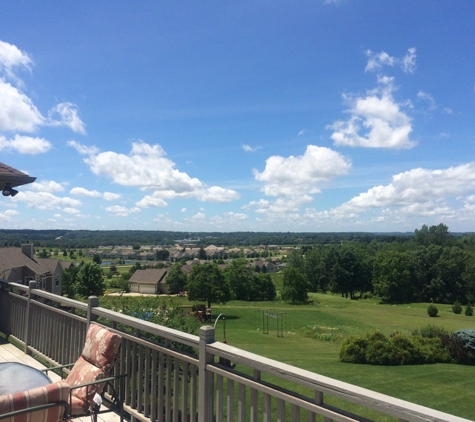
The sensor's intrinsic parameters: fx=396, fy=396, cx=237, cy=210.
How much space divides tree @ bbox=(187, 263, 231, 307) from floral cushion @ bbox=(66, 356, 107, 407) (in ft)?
136

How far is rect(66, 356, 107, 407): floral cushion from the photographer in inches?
124

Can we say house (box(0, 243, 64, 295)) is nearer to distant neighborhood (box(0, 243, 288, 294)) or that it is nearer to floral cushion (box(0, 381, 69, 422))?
distant neighborhood (box(0, 243, 288, 294))

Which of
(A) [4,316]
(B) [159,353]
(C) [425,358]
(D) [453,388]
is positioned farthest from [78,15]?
(C) [425,358]

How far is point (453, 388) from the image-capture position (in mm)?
12656

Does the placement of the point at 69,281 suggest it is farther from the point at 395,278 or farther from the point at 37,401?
the point at 37,401

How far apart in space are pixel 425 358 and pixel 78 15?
17.6 metres

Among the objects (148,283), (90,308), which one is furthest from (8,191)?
(148,283)

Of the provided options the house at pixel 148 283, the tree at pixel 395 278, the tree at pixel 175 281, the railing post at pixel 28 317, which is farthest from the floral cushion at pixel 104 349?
the house at pixel 148 283

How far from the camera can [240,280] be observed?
5781 cm

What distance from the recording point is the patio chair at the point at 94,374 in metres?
3.13

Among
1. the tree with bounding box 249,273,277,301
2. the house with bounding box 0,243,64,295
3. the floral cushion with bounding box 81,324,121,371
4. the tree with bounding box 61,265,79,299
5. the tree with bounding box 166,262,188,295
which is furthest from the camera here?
the tree with bounding box 166,262,188,295

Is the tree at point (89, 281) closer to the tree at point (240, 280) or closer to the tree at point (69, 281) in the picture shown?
the tree at point (69, 281)

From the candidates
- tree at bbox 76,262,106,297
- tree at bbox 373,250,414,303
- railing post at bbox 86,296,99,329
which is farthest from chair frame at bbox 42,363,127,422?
tree at bbox 373,250,414,303

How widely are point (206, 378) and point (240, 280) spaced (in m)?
56.0
